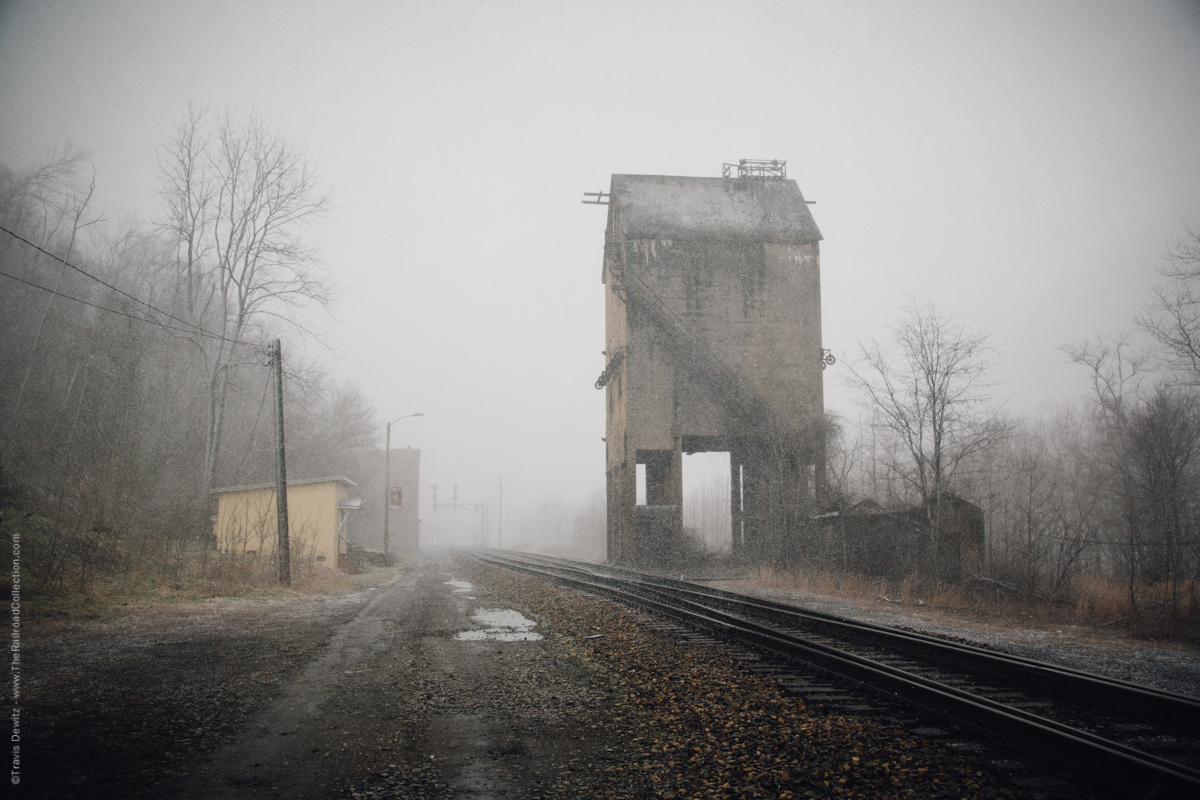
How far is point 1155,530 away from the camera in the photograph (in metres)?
15.6

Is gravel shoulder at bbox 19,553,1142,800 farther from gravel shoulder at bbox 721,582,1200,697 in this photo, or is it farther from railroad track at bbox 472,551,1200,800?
gravel shoulder at bbox 721,582,1200,697

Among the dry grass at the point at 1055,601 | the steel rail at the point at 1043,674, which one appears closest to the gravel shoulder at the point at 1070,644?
the dry grass at the point at 1055,601

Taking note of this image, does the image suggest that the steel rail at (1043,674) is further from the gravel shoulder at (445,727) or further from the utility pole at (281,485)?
the utility pole at (281,485)

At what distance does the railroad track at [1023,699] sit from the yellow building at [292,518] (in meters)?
15.3

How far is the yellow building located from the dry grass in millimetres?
14315

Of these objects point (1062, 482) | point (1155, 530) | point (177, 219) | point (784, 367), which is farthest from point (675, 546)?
point (177, 219)

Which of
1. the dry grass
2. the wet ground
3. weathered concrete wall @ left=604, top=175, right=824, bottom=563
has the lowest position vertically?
the dry grass

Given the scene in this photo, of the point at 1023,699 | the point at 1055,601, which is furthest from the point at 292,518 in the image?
the point at 1023,699

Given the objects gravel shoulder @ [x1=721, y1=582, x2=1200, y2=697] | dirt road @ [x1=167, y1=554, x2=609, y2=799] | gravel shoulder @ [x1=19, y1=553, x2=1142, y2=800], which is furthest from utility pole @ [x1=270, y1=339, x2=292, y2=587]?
gravel shoulder @ [x1=721, y1=582, x2=1200, y2=697]

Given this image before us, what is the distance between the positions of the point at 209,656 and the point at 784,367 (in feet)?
64.5

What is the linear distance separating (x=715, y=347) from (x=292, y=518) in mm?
15269

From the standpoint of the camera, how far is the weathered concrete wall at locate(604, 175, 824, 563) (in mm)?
22875

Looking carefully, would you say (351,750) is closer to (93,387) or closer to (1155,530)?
(1155,530)

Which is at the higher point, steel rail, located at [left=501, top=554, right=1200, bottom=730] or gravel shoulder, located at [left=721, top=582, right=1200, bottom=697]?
steel rail, located at [left=501, top=554, right=1200, bottom=730]
